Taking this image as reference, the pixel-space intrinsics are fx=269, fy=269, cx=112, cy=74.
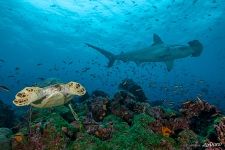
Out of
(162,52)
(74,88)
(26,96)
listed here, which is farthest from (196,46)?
(26,96)

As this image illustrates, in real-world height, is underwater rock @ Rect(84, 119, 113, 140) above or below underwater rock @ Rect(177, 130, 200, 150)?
above

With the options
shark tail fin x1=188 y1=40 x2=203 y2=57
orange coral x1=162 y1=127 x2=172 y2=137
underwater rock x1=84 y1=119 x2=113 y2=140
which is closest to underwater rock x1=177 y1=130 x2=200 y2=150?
orange coral x1=162 y1=127 x2=172 y2=137

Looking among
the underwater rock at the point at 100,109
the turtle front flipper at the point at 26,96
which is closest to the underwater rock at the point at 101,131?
the turtle front flipper at the point at 26,96

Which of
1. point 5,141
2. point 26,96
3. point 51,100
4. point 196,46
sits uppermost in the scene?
point 196,46

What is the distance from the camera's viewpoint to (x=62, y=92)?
507 centimetres

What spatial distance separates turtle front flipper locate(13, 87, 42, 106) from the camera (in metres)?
4.50

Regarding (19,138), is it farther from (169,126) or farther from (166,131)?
(169,126)

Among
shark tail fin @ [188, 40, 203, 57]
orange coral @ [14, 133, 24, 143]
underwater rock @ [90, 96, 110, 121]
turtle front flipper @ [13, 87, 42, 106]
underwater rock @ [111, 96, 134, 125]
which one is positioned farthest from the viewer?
shark tail fin @ [188, 40, 203, 57]

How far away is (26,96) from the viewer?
457 cm

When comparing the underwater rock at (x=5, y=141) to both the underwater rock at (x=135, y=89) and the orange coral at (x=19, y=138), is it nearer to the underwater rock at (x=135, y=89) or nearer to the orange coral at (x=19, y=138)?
the orange coral at (x=19, y=138)

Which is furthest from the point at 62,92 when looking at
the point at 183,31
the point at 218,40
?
the point at 218,40

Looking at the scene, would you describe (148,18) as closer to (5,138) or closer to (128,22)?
(128,22)

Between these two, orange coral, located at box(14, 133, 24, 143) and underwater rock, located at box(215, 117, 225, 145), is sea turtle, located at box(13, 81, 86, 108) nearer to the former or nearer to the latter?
orange coral, located at box(14, 133, 24, 143)

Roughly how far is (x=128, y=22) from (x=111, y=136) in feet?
113
